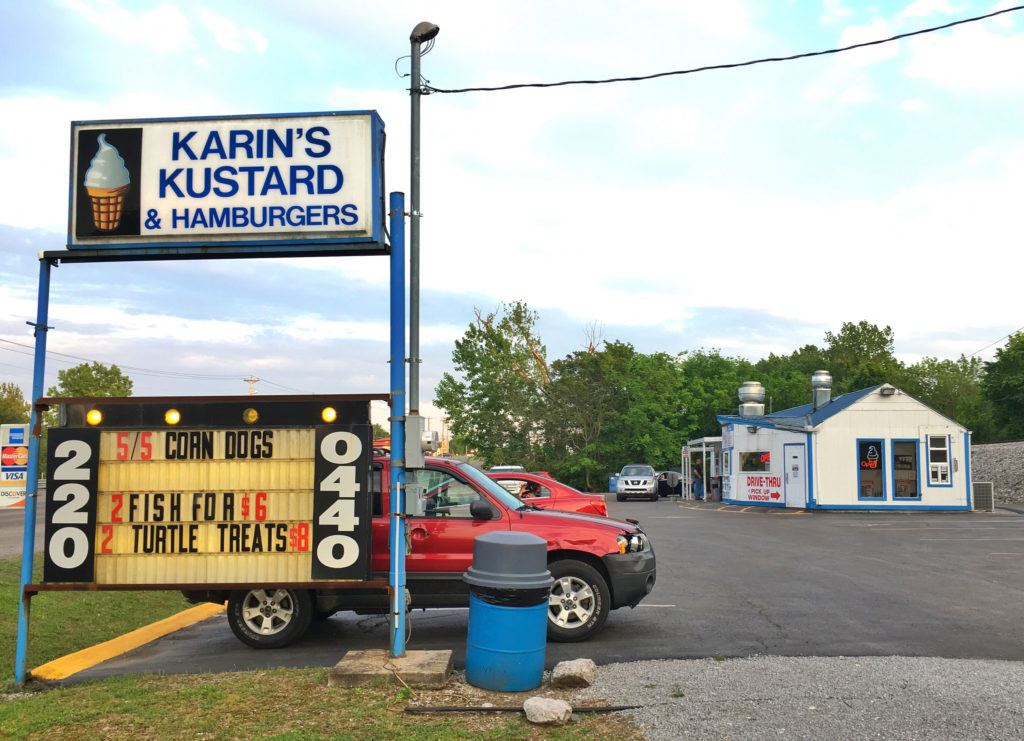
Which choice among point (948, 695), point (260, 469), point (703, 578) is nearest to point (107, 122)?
point (260, 469)

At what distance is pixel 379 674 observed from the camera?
20.9 feet

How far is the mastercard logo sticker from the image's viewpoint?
7168 mm

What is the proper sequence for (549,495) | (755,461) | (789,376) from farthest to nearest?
(789,376), (755,461), (549,495)

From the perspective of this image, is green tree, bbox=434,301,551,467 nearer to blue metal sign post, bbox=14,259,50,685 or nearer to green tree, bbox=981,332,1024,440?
green tree, bbox=981,332,1024,440

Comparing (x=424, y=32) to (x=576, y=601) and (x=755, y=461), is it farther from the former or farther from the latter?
(x=755, y=461)

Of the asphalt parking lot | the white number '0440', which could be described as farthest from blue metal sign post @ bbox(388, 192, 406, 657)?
the asphalt parking lot

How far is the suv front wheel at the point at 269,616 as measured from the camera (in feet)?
26.5

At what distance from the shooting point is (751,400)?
38625 millimetres

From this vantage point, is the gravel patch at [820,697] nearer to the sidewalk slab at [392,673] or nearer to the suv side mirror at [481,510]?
the sidewalk slab at [392,673]

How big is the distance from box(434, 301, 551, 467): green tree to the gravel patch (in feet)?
184

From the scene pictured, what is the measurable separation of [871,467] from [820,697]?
27.0 m

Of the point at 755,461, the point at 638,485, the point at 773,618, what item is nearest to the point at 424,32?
the point at 773,618

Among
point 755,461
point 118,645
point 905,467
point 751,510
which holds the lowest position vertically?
point 751,510

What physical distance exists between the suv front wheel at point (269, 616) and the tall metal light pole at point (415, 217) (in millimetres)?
2512
